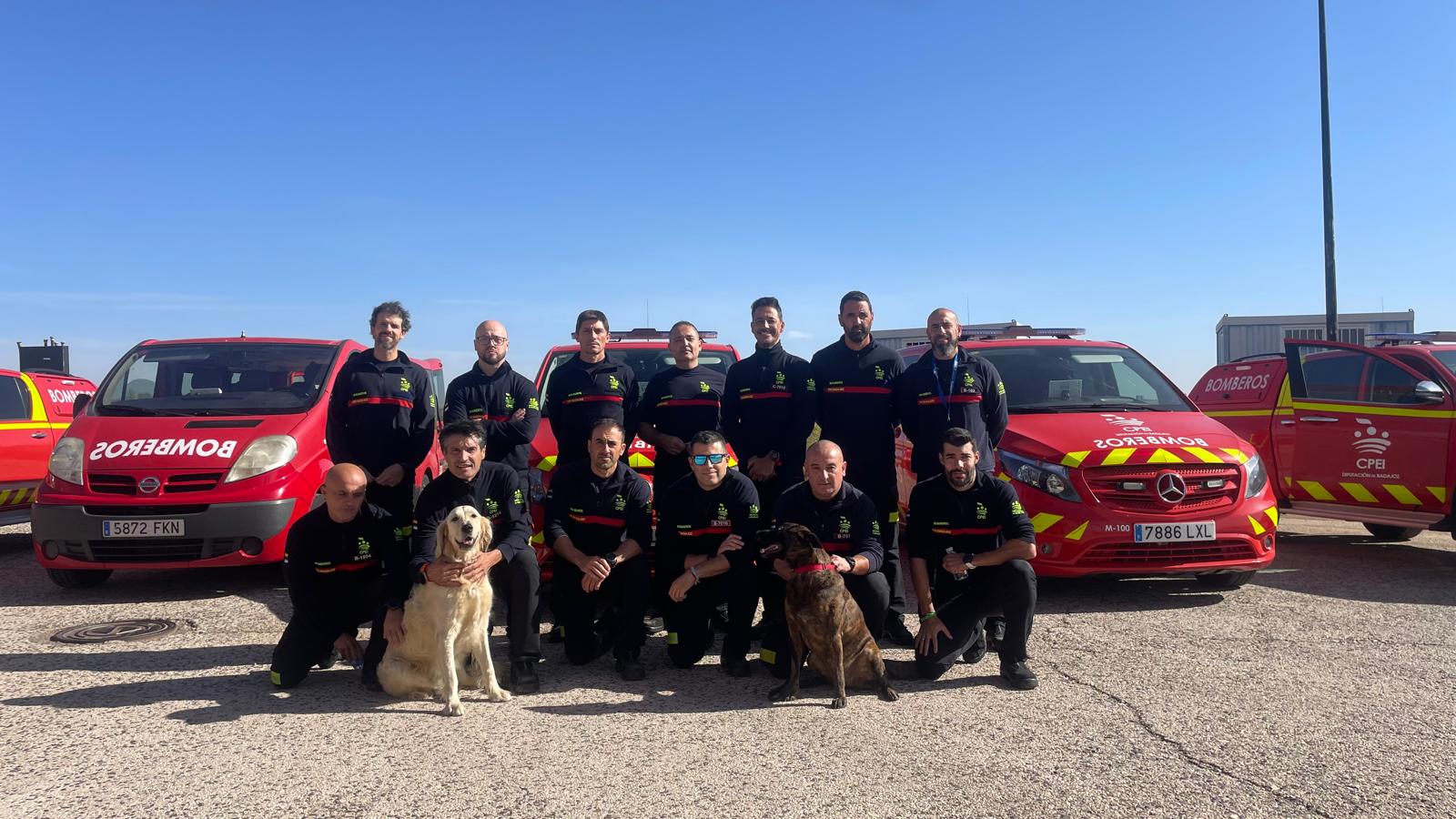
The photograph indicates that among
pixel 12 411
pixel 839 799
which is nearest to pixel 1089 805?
pixel 839 799

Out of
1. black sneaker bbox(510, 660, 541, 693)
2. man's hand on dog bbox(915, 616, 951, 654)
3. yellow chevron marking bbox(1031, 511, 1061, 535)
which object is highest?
yellow chevron marking bbox(1031, 511, 1061, 535)

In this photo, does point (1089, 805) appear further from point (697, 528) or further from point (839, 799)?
point (697, 528)

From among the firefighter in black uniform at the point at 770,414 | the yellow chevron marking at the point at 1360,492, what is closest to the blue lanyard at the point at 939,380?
the firefighter in black uniform at the point at 770,414

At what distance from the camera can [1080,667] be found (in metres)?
4.88

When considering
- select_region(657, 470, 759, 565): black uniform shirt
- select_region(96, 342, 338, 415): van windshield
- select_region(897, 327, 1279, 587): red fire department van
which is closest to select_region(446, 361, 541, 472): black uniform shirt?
select_region(657, 470, 759, 565): black uniform shirt

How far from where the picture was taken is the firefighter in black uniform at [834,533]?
4.77 metres

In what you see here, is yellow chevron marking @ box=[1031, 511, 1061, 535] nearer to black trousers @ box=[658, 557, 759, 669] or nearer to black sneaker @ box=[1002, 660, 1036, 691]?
black sneaker @ box=[1002, 660, 1036, 691]

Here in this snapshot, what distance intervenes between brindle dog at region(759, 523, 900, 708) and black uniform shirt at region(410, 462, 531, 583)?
4.71ft

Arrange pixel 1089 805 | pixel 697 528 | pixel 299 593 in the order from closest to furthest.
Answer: pixel 1089 805
pixel 299 593
pixel 697 528

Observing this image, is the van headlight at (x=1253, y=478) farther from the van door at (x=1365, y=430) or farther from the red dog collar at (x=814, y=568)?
the red dog collar at (x=814, y=568)

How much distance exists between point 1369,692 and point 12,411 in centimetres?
1080

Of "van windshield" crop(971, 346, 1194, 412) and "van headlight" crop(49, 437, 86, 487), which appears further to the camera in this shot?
"van windshield" crop(971, 346, 1194, 412)

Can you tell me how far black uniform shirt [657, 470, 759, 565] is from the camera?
16.8ft

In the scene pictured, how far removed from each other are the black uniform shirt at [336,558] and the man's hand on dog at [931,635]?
2.61 meters
